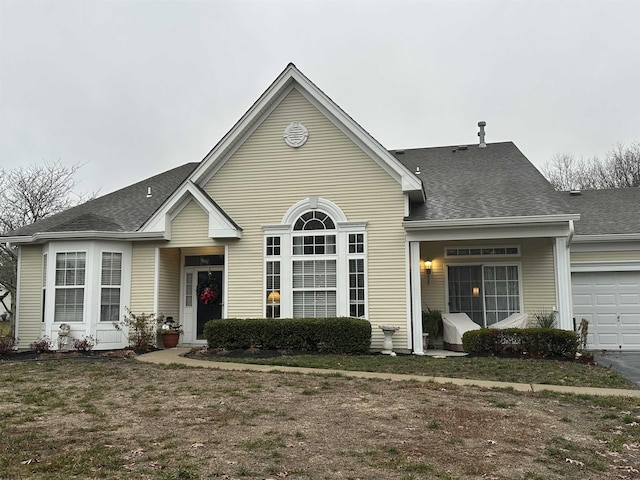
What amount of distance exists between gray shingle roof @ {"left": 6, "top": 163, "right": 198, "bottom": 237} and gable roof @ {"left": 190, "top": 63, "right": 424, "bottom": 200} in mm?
1725

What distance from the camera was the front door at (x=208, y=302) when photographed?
48.6 ft

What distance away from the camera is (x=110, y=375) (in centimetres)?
955

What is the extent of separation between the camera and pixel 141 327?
44.6 ft

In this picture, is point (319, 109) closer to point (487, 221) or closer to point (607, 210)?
point (487, 221)

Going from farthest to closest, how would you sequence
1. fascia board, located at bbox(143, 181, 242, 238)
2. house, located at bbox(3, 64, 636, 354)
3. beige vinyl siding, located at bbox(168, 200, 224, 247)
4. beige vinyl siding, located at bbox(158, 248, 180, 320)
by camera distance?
beige vinyl siding, located at bbox(158, 248, 180, 320), beige vinyl siding, located at bbox(168, 200, 224, 247), fascia board, located at bbox(143, 181, 242, 238), house, located at bbox(3, 64, 636, 354)

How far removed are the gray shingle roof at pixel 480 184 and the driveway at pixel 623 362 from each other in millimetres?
3528

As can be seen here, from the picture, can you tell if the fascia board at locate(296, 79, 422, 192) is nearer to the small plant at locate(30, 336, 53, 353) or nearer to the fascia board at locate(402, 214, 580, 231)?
the fascia board at locate(402, 214, 580, 231)

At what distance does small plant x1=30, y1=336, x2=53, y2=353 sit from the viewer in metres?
13.0

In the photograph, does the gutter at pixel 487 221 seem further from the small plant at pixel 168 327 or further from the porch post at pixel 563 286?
the small plant at pixel 168 327

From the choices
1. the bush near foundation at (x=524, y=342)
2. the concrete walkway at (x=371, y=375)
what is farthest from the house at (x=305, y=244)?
the concrete walkway at (x=371, y=375)

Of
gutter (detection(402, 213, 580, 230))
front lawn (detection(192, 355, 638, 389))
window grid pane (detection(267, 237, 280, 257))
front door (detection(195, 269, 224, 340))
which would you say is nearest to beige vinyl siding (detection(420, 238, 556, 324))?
gutter (detection(402, 213, 580, 230))

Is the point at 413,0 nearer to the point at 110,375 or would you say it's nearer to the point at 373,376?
the point at 373,376

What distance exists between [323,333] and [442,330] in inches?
140

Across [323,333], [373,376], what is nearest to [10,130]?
[323,333]
